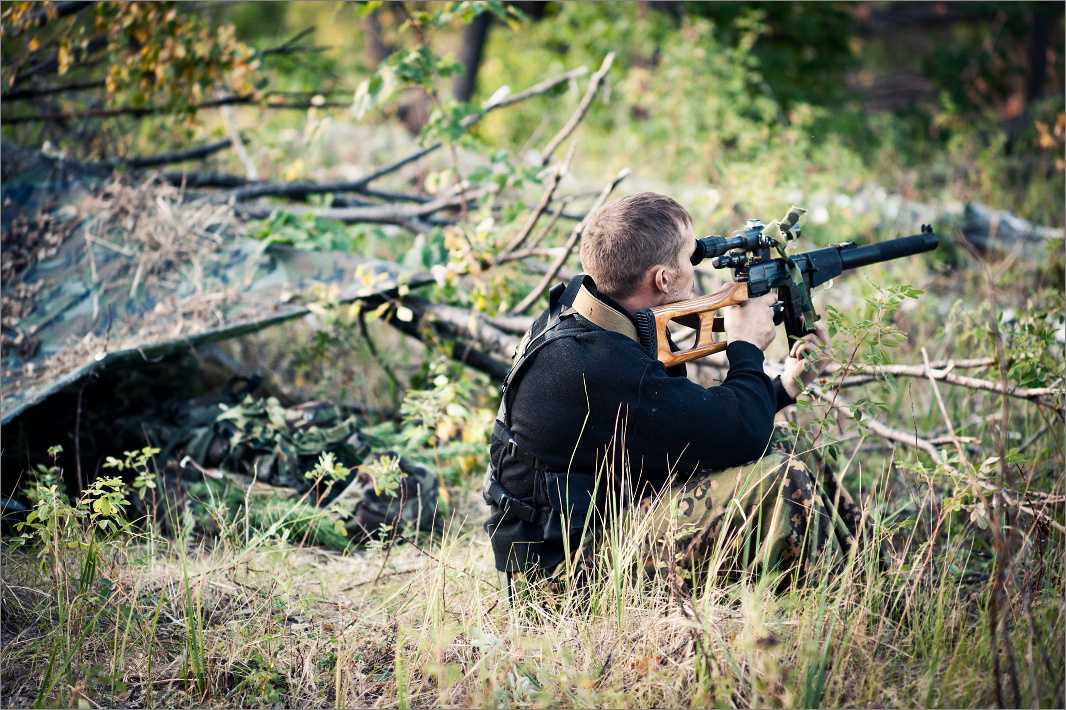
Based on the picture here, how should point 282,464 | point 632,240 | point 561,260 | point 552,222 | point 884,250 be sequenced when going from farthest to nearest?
point 552,222
point 561,260
point 282,464
point 884,250
point 632,240

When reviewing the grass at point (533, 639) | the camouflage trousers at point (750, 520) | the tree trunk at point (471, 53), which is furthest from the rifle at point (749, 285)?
the tree trunk at point (471, 53)

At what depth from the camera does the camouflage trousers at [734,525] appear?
2.49 meters

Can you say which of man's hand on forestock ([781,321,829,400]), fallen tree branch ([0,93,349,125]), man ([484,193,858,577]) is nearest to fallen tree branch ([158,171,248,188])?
fallen tree branch ([0,93,349,125])

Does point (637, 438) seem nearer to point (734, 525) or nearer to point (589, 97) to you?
point (734, 525)

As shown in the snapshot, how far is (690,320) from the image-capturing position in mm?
2672

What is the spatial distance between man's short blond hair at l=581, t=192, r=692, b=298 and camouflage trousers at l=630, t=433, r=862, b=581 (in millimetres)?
732

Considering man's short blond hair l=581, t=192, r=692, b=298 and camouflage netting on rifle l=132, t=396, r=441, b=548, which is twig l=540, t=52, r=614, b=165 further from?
camouflage netting on rifle l=132, t=396, r=441, b=548

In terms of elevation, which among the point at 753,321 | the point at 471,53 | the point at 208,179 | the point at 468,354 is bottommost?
the point at 468,354

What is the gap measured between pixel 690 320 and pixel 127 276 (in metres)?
3.04

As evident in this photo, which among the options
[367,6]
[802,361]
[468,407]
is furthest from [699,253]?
[367,6]

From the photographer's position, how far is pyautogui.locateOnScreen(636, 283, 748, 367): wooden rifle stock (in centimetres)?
251

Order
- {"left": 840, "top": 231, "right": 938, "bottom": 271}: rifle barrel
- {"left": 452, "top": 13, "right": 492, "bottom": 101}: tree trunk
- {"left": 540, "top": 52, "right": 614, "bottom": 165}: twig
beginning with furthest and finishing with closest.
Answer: {"left": 452, "top": 13, "right": 492, "bottom": 101}: tree trunk → {"left": 540, "top": 52, "right": 614, "bottom": 165}: twig → {"left": 840, "top": 231, "right": 938, "bottom": 271}: rifle barrel

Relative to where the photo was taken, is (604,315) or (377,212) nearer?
(604,315)

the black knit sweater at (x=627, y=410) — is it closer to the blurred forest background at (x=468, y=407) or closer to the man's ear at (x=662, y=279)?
the man's ear at (x=662, y=279)
